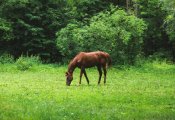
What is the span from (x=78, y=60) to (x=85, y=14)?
72.6 feet

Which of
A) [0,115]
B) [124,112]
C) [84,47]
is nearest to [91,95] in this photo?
[124,112]

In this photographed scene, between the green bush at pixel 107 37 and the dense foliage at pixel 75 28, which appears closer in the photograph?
the green bush at pixel 107 37

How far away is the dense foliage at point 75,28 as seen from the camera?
37469 millimetres

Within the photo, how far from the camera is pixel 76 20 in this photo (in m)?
44.8

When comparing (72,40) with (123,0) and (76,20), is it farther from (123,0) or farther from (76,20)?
(123,0)

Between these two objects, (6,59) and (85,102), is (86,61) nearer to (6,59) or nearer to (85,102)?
(85,102)

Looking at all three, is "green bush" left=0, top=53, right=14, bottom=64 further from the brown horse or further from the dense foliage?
the brown horse

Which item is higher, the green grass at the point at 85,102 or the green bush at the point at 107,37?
the green bush at the point at 107,37

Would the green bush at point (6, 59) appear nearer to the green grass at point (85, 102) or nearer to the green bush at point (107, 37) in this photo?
the green bush at point (107, 37)

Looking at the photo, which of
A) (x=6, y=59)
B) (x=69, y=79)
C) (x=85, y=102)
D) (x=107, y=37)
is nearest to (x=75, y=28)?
(x=107, y=37)

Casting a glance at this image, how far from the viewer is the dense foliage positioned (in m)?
37.5

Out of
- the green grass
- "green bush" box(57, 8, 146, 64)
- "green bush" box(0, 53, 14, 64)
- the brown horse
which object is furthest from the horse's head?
"green bush" box(0, 53, 14, 64)

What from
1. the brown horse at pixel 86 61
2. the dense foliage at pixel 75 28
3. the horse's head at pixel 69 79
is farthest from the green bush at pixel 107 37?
the horse's head at pixel 69 79

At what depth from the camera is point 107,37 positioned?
37281 mm
